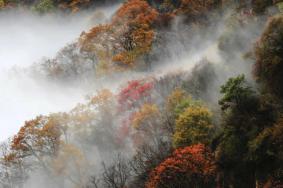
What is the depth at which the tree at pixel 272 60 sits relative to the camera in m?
44.7

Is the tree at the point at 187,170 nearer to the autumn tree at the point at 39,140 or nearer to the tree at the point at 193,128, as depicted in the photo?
the tree at the point at 193,128

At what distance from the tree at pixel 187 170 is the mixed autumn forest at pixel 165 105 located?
0.39 ft

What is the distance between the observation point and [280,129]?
129 feet

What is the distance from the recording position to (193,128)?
53438mm

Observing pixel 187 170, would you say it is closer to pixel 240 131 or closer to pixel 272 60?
pixel 240 131

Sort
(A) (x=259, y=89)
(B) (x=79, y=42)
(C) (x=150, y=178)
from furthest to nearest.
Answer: (B) (x=79, y=42) < (C) (x=150, y=178) < (A) (x=259, y=89)

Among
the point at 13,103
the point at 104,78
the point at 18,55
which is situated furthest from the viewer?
the point at 18,55

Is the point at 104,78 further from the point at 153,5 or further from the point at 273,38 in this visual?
the point at 273,38

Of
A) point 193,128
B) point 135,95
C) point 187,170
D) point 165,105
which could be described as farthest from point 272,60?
point 135,95

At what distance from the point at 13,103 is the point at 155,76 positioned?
45.2 m

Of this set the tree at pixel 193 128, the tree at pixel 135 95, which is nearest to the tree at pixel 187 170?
the tree at pixel 193 128

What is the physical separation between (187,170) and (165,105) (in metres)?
14.9

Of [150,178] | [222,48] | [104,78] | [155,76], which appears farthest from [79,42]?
[150,178]

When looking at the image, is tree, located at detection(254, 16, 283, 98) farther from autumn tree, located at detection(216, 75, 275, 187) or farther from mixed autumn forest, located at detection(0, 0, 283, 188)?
autumn tree, located at detection(216, 75, 275, 187)
